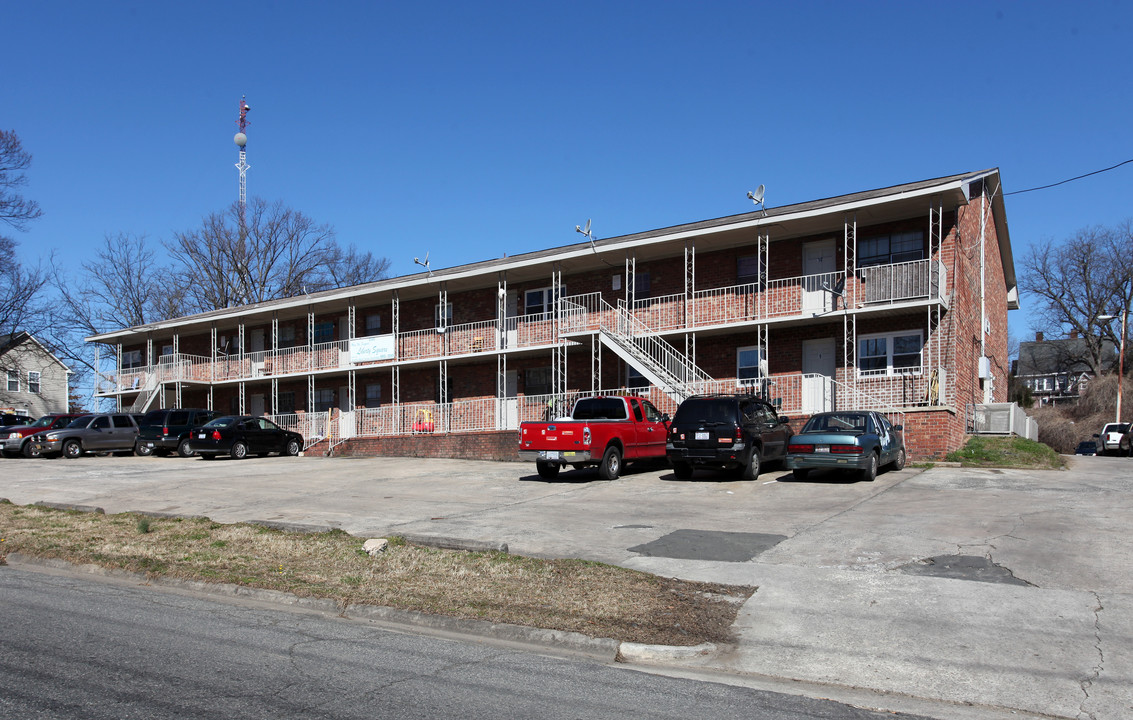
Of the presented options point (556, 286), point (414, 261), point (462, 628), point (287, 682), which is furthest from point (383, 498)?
point (414, 261)

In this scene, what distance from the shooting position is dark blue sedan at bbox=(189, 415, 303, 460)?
26.9 meters

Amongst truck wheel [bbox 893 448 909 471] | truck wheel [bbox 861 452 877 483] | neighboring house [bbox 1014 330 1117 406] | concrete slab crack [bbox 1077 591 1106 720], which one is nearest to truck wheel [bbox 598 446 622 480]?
truck wheel [bbox 861 452 877 483]

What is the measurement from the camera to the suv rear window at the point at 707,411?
1747 cm

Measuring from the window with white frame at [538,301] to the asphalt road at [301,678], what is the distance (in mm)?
23042

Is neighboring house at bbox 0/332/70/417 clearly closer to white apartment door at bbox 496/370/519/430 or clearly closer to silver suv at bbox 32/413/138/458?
silver suv at bbox 32/413/138/458

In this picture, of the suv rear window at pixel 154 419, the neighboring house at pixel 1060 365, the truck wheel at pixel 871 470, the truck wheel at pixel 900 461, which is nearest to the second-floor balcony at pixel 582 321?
the truck wheel at pixel 900 461

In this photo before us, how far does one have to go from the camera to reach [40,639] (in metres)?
6.36

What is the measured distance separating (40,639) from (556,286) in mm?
21589

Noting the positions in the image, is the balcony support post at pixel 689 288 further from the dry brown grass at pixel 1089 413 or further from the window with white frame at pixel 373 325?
the dry brown grass at pixel 1089 413

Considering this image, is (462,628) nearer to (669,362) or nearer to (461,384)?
(669,362)

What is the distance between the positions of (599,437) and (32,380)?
165 feet

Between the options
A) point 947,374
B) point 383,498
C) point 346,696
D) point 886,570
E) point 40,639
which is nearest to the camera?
point 346,696

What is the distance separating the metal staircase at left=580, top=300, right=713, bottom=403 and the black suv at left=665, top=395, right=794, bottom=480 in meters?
4.35

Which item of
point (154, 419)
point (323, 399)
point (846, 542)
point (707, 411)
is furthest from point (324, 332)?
point (846, 542)
